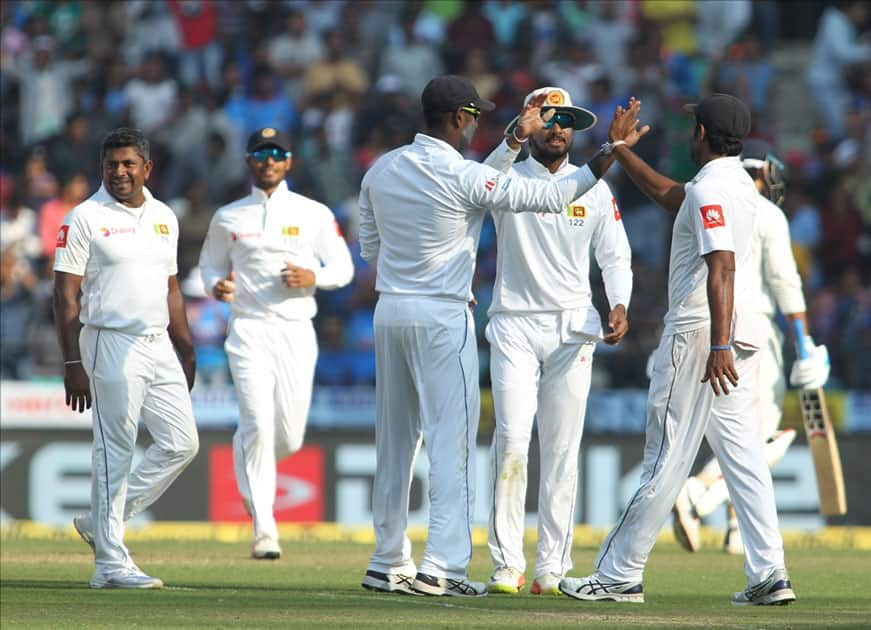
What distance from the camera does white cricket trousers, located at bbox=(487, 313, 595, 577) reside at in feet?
28.6

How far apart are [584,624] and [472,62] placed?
12676 mm

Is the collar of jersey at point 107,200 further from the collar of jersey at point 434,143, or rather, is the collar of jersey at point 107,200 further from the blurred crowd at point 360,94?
the blurred crowd at point 360,94

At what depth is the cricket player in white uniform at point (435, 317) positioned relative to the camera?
26.6ft

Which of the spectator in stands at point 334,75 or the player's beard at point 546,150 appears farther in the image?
the spectator in stands at point 334,75

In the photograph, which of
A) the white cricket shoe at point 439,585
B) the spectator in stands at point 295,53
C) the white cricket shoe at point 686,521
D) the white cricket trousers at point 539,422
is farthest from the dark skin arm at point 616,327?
the spectator in stands at point 295,53

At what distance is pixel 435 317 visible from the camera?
8195 mm

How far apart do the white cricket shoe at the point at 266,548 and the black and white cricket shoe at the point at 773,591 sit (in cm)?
353

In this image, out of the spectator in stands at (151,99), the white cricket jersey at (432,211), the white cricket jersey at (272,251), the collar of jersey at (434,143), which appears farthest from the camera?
the spectator in stands at (151,99)

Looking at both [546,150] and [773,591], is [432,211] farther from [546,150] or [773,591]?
[773,591]

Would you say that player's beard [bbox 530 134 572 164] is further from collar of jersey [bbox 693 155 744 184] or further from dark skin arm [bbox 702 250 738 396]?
dark skin arm [bbox 702 250 738 396]

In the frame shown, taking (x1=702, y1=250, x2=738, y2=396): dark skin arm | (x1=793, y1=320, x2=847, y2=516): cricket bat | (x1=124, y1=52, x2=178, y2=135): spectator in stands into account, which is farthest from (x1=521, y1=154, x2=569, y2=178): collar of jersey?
(x1=124, y1=52, x2=178, y2=135): spectator in stands

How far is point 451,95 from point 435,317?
103 cm

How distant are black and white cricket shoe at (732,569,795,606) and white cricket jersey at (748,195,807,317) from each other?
269 centimetres

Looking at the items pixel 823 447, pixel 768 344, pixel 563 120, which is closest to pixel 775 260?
pixel 768 344
